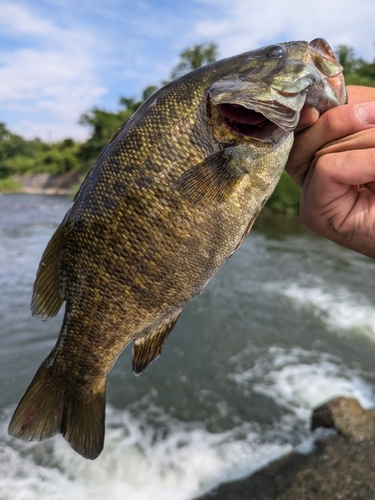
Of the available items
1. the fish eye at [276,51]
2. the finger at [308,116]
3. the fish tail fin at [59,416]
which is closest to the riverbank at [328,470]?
the fish tail fin at [59,416]

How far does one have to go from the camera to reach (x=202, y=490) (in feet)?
14.1

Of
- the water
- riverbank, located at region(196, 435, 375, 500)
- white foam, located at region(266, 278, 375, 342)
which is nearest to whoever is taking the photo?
riverbank, located at region(196, 435, 375, 500)

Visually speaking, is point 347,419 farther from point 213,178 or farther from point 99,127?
point 99,127

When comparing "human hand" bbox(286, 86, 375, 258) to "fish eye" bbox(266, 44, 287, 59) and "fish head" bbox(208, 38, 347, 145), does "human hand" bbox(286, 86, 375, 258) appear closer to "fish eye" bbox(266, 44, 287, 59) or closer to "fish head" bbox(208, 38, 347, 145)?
"fish head" bbox(208, 38, 347, 145)

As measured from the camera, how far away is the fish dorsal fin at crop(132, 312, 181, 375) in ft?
7.22

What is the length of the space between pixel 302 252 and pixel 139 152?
14.9m

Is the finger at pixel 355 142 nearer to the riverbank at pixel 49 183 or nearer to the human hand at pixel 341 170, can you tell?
the human hand at pixel 341 170

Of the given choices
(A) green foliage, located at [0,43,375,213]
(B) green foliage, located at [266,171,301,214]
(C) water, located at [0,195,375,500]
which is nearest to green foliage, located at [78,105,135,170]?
(A) green foliage, located at [0,43,375,213]

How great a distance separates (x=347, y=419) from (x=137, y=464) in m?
2.76

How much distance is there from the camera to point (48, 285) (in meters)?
2.24

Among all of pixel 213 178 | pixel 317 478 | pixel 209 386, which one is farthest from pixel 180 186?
pixel 209 386

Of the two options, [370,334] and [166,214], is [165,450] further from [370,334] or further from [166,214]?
[370,334]

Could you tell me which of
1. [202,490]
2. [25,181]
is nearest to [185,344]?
[202,490]

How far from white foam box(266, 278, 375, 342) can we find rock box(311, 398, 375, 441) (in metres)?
3.05
